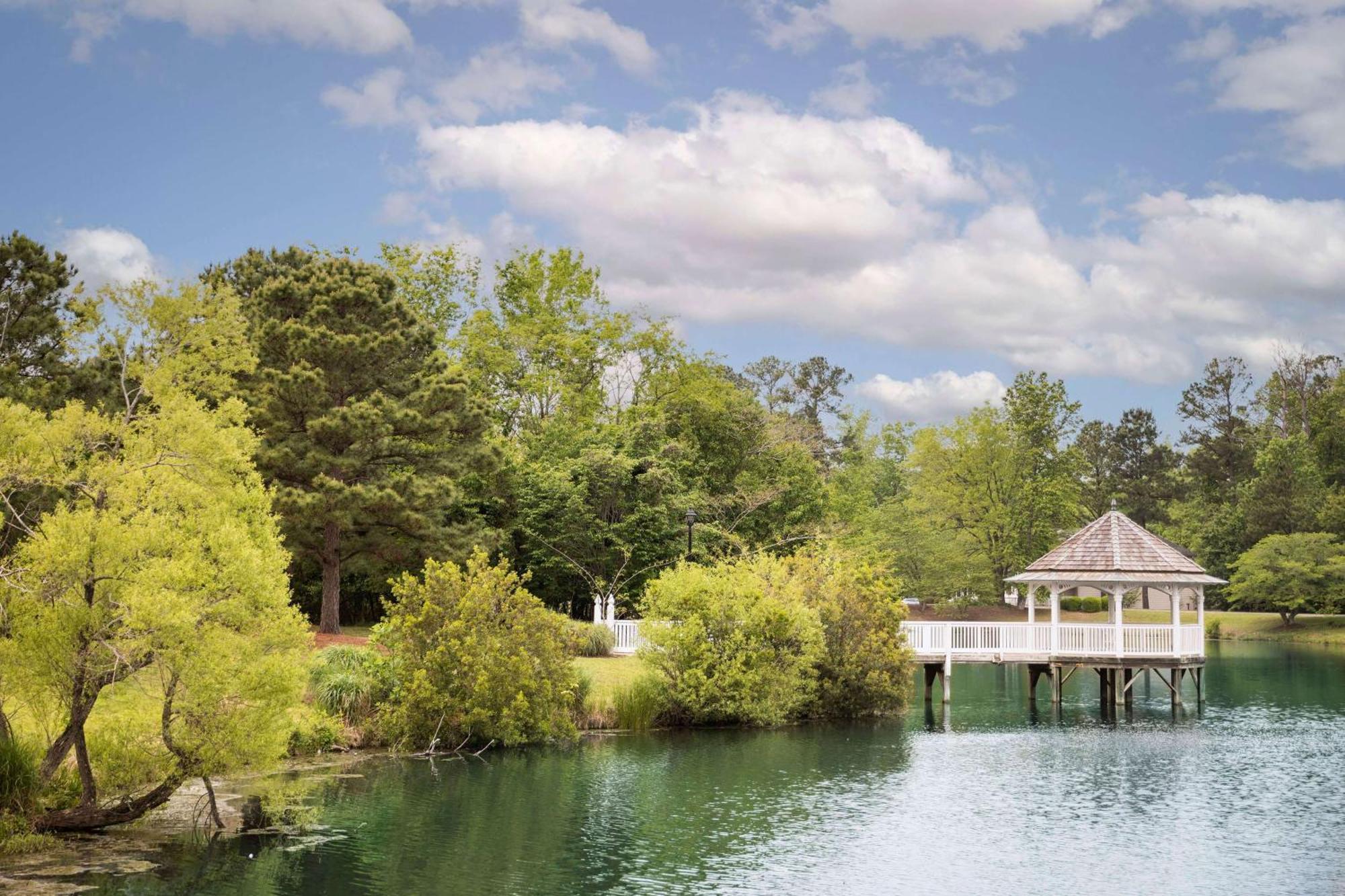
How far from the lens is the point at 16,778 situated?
15719 mm

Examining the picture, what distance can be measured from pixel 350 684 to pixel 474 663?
246 cm

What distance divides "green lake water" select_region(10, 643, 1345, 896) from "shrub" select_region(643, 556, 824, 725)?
911mm

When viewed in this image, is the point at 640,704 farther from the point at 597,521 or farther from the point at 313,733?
the point at 597,521

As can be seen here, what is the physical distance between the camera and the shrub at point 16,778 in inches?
613

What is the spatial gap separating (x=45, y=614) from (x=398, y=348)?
19.7 meters

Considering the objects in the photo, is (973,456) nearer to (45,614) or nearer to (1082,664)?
(1082,664)

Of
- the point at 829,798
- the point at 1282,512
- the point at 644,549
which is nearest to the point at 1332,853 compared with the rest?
the point at 829,798

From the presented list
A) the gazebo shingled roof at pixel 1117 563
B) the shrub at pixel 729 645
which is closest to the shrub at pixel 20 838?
the shrub at pixel 729 645

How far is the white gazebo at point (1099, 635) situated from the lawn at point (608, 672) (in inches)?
311

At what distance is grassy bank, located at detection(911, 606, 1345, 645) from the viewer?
209 feet

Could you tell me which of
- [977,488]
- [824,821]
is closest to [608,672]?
[824,821]

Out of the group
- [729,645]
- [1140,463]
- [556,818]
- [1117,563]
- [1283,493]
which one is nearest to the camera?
[556,818]

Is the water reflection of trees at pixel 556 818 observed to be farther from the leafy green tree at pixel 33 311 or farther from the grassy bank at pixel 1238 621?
the grassy bank at pixel 1238 621

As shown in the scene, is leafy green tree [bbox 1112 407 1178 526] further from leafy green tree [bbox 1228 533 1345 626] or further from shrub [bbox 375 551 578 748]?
shrub [bbox 375 551 578 748]
